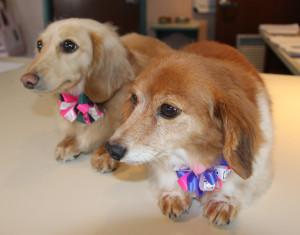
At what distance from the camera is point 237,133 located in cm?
72

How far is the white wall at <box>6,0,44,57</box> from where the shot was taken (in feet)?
12.8

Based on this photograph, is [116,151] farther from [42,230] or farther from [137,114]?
[42,230]

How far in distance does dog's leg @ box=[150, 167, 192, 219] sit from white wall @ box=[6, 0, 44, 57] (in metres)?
3.57

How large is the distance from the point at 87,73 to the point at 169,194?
532 millimetres

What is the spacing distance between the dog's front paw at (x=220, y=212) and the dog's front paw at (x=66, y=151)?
0.50 metres

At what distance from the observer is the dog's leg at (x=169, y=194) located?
78 cm

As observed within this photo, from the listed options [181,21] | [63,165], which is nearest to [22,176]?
[63,165]

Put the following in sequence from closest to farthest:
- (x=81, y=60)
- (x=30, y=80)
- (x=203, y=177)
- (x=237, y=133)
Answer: (x=237, y=133), (x=203, y=177), (x=30, y=80), (x=81, y=60)

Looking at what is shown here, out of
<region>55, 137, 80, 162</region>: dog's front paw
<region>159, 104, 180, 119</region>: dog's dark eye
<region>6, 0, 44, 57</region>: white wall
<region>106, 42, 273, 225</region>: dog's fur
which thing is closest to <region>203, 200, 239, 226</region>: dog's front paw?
<region>106, 42, 273, 225</region>: dog's fur

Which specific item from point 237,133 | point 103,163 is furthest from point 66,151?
point 237,133

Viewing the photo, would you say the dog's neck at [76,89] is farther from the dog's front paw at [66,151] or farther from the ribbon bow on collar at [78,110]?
the dog's front paw at [66,151]

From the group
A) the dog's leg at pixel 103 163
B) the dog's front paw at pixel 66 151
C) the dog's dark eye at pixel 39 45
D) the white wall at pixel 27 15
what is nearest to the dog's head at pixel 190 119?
the dog's leg at pixel 103 163

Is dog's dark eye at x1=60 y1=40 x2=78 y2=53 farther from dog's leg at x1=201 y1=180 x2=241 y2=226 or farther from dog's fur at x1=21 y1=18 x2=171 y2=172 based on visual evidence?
dog's leg at x1=201 y1=180 x2=241 y2=226

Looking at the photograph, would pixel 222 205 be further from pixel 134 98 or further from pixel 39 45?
pixel 39 45
